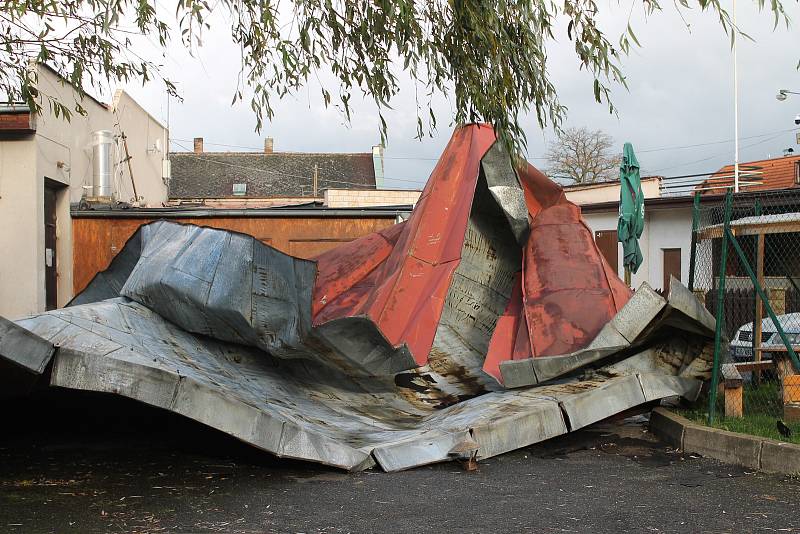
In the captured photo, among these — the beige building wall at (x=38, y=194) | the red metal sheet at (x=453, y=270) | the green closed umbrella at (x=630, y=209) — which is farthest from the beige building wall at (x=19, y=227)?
the green closed umbrella at (x=630, y=209)

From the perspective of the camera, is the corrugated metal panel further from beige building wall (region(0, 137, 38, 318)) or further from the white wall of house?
the white wall of house

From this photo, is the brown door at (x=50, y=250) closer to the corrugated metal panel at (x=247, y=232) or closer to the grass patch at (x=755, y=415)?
the corrugated metal panel at (x=247, y=232)

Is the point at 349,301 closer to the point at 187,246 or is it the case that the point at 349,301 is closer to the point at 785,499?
the point at 187,246

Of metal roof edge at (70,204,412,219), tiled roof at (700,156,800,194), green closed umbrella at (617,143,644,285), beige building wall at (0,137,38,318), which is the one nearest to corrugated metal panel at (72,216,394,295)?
metal roof edge at (70,204,412,219)

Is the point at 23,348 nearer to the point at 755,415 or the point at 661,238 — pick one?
the point at 755,415

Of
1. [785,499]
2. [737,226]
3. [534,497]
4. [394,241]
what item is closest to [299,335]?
[534,497]

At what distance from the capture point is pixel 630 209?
39.6 ft

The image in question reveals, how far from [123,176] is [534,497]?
18681mm

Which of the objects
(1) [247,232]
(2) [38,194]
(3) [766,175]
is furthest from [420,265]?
(3) [766,175]

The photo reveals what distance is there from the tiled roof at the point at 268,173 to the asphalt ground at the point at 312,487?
42.8 metres

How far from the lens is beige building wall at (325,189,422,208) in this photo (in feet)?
124

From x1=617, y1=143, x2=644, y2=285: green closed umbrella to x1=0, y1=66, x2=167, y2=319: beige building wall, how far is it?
883 cm

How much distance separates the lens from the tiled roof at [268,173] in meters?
51.0

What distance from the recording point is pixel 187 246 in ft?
24.4
